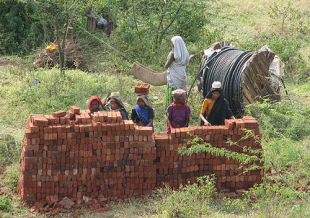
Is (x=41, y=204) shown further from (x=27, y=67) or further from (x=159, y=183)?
(x=27, y=67)

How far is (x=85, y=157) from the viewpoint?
21.0ft

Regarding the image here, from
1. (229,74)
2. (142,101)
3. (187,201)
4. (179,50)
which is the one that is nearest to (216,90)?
(142,101)

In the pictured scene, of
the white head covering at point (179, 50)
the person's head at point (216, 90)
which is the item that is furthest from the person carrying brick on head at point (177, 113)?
the white head covering at point (179, 50)

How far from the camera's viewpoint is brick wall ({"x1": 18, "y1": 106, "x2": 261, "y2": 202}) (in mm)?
6301

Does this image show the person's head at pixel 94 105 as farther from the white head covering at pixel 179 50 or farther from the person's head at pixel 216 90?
the white head covering at pixel 179 50

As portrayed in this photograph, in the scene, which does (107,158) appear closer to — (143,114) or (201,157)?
(143,114)

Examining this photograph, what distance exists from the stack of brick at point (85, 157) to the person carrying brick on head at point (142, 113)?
0.79 m

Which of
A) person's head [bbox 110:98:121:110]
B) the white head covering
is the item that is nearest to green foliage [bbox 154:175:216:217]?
person's head [bbox 110:98:121:110]

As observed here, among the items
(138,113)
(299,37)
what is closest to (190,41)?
(299,37)

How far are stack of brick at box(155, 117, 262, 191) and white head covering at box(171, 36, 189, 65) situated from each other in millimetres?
2195

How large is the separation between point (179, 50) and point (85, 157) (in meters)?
3.04

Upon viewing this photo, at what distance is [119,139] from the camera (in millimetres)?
6441

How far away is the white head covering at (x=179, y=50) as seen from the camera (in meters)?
8.44

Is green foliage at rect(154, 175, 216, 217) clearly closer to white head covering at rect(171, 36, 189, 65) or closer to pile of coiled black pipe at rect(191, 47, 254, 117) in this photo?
white head covering at rect(171, 36, 189, 65)
